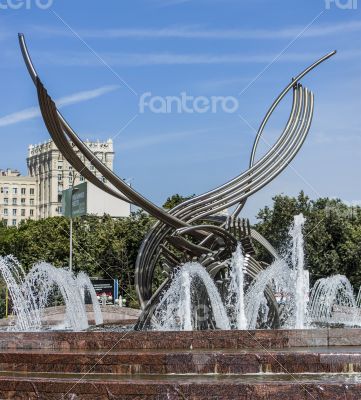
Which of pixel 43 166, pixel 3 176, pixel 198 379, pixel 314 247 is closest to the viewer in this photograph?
pixel 198 379

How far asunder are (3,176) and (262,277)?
112 metres

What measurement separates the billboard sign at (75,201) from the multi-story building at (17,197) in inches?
3385

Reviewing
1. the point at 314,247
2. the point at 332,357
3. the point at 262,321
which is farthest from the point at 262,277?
the point at 314,247

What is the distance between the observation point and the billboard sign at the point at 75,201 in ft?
115

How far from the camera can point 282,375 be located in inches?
404

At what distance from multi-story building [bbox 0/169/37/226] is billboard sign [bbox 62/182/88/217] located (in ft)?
282

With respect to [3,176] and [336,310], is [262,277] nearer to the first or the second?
[336,310]

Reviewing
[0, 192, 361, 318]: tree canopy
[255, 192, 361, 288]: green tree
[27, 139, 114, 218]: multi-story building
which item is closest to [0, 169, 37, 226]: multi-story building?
[27, 139, 114, 218]: multi-story building

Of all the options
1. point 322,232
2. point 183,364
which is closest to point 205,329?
point 183,364

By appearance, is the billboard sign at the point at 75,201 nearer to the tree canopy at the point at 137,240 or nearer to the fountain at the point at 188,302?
the tree canopy at the point at 137,240

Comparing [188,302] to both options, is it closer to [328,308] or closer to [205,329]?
[205,329]

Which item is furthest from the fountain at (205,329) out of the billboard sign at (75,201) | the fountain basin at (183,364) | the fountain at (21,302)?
the billboard sign at (75,201)

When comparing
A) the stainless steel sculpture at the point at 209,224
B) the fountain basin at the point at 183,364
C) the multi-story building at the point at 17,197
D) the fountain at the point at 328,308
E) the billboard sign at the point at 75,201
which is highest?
the multi-story building at the point at 17,197

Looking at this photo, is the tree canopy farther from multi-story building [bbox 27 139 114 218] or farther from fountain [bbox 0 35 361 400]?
multi-story building [bbox 27 139 114 218]
